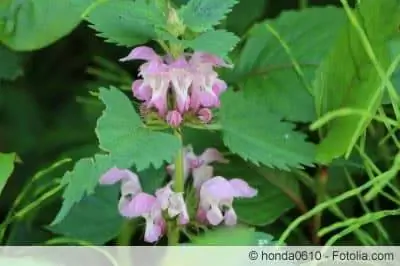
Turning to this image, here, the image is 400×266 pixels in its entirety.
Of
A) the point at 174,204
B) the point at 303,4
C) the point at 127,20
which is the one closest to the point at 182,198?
the point at 174,204

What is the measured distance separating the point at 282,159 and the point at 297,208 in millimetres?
111

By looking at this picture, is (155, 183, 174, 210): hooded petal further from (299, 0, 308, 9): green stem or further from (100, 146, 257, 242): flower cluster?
(299, 0, 308, 9): green stem

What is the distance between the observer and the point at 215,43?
0.42 m

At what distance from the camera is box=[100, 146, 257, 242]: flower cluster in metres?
0.46

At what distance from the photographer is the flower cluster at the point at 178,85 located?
449 millimetres

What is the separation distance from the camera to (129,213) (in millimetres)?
467

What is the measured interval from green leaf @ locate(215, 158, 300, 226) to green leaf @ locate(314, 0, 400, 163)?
63mm

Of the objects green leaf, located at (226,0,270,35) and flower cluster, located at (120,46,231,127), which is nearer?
flower cluster, located at (120,46,231,127)

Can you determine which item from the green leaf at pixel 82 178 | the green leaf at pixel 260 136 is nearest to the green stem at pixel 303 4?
the green leaf at pixel 260 136

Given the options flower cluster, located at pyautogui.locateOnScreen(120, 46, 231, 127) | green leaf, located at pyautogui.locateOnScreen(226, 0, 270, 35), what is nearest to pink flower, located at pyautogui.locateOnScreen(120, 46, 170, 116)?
flower cluster, located at pyautogui.locateOnScreen(120, 46, 231, 127)

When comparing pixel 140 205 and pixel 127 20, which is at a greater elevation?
pixel 127 20

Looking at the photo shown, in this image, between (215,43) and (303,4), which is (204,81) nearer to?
(215,43)

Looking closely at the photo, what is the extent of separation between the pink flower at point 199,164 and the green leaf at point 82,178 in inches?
3.4

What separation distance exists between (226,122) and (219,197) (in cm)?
5
